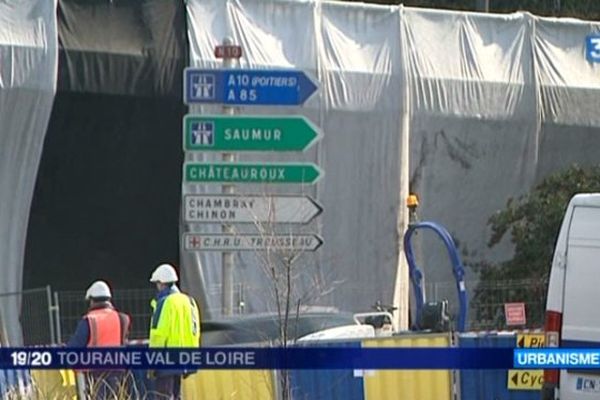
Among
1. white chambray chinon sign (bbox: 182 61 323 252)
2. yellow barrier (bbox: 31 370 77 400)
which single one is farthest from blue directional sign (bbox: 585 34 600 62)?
yellow barrier (bbox: 31 370 77 400)

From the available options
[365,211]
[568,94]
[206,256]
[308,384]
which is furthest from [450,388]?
[568,94]

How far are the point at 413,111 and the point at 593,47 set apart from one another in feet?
10.3

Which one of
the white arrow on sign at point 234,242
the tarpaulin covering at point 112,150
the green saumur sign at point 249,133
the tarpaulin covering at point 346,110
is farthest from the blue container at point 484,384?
the tarpaulin covering at point 112,150

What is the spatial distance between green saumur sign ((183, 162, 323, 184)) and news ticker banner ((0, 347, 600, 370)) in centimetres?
725

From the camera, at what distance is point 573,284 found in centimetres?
1056

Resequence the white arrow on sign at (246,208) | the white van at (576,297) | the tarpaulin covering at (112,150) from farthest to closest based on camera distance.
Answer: the tarpaulin covering at (112,150) → the white arrow on sign at (246,208) → the white van at (576,297)

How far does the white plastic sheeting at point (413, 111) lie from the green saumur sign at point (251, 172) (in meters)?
6.59

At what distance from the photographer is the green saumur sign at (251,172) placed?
1556 cm

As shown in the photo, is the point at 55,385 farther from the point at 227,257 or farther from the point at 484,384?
the point at 227,257

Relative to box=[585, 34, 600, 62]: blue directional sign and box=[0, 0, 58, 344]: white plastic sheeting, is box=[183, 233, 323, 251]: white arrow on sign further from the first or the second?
box=[585, 34, 600, 62]: blue directional sign

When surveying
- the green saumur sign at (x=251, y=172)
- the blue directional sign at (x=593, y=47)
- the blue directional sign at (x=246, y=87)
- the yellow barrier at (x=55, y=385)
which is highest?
the blue directional sign at (x=593, y=47)

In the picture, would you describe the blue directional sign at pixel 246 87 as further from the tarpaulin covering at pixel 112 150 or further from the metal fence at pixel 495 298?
the tarpaulin covering at pixel 112 150

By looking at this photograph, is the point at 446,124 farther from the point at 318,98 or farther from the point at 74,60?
the point at 74,60

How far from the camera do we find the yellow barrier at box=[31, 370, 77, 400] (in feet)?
31.7
